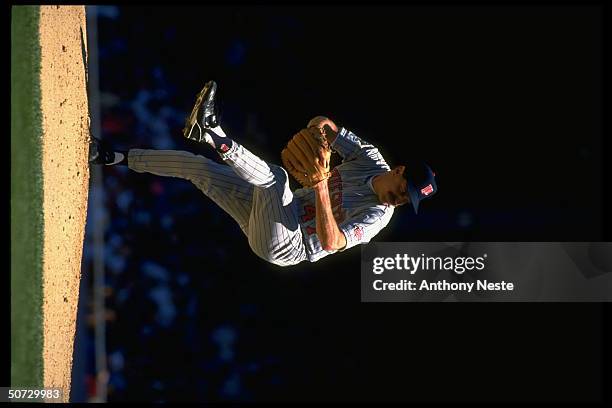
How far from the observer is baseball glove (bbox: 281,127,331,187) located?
93.7 inches

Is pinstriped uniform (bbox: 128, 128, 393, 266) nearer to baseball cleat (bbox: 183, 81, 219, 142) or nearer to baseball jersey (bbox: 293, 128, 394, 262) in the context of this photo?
baseball jersey (bbox: 293, 128, 394, 262)

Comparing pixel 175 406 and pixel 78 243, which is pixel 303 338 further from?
pixel 78 243

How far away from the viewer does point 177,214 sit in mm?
3457

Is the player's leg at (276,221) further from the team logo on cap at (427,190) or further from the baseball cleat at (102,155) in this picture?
the baseball cleat at (102,155)

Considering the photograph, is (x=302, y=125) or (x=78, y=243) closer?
(x=78, y=243)

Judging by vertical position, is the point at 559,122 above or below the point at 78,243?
above

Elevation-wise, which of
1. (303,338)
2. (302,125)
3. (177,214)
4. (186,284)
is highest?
(302,125)

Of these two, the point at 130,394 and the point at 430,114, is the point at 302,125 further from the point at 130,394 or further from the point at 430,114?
the point at 130,394

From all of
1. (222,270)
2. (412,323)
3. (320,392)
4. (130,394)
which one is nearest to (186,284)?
(222,270)

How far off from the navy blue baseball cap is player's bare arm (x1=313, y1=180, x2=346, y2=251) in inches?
11.3

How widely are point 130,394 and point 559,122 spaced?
2.25 m

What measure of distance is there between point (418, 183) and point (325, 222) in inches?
15.2

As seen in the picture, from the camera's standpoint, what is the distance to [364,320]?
3486mm

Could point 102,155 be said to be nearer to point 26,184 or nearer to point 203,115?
point 26,184
